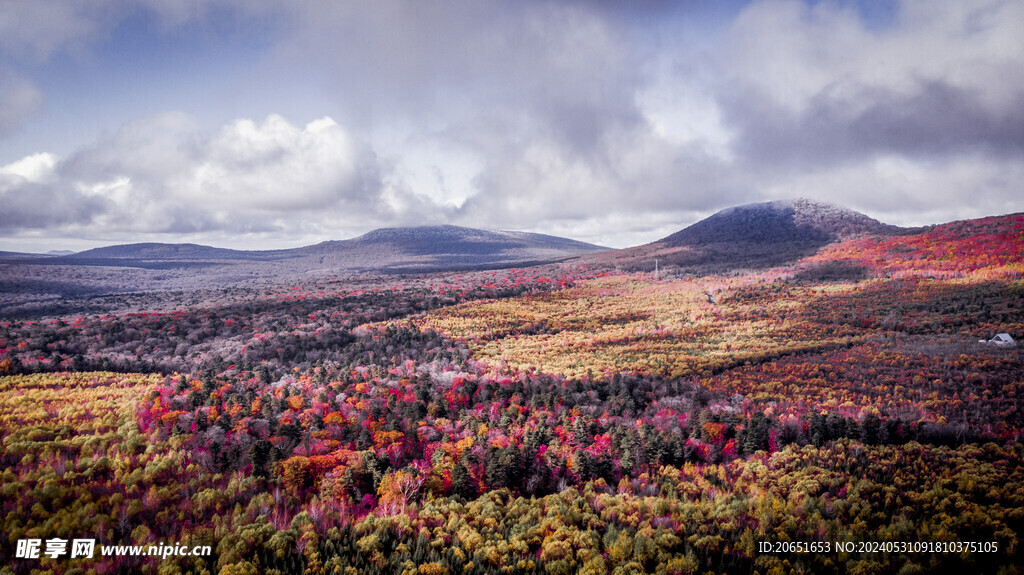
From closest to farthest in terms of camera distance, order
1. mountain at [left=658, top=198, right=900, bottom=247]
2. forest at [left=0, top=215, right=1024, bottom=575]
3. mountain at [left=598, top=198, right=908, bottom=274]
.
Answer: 1. forest at [left=0, top=215, right=1024, bottom=575]
2. mountain at [left=598, top=198, right=908, bottom=274]
3. mountain at [left=658, top=198, right=900, bottom=247]

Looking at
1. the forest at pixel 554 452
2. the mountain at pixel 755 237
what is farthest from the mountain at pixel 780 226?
the forest at pixel 554 452

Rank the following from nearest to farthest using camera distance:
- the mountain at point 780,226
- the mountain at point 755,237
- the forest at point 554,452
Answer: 1. the forest at point 554,452
2. the mountain at point 755,237
3. the mountain at point 780,226

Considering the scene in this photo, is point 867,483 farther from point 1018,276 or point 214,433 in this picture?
point 1018,276

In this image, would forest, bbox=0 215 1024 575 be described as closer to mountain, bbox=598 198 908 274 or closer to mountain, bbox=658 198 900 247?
mountain, bbox=598 198 908 274

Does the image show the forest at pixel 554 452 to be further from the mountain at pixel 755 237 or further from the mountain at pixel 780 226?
the mountain at pixel 780 226

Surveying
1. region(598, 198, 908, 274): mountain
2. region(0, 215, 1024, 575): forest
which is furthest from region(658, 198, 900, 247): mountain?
region(0, 215, 1024, 575): forest

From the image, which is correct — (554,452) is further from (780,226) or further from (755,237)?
(780,226)
